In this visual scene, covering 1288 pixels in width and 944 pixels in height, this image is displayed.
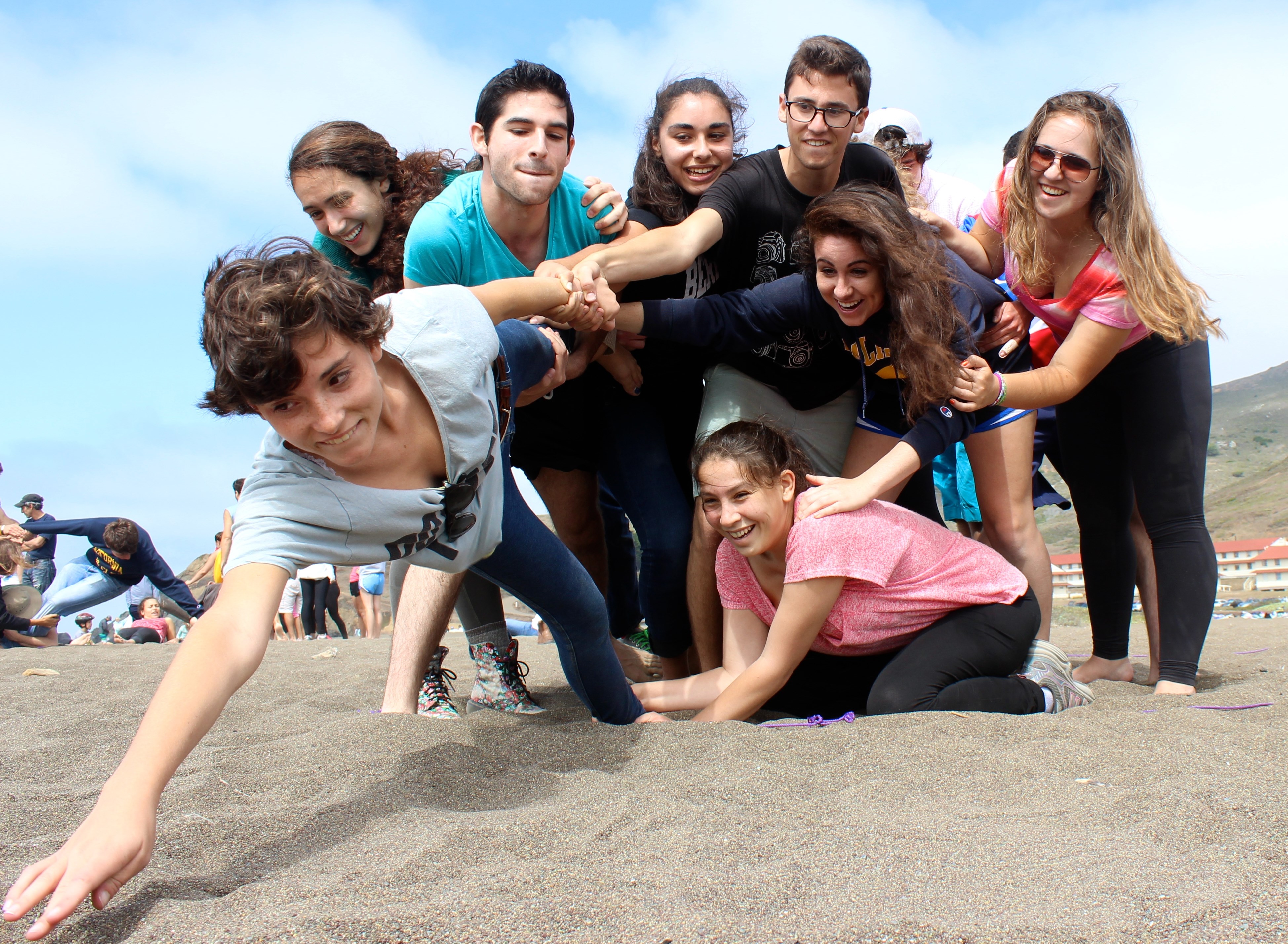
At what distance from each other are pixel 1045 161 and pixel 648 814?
2409mm

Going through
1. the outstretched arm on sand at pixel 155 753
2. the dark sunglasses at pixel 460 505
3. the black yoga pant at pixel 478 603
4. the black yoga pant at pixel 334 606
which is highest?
the dark sunglasses at pixel 460 505

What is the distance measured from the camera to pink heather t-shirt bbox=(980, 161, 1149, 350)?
2875 mm

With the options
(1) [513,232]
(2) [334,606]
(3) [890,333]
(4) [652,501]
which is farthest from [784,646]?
(2) [334,606]

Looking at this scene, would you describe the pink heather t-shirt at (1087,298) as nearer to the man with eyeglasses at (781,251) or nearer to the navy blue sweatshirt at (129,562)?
the man with eyeglasses at (781,251)

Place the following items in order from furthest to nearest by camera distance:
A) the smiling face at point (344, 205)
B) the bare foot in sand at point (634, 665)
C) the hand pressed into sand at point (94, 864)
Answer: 1. the bare foot in sand at point (634, 665)
2. the smiling face at point (344, 205)
3. the hand pressed into sand at point (94, 864)

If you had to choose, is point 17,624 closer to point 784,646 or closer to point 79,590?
point 79,590

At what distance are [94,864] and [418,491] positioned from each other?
931 millimetres

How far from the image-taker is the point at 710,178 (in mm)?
3369

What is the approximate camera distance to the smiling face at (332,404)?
71.4 inches

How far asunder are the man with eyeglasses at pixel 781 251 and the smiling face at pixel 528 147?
0.33 metres

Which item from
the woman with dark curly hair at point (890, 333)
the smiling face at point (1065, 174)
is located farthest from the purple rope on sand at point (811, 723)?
the smiling face at point (1065, 174)

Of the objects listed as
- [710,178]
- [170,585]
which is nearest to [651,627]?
[710,178]

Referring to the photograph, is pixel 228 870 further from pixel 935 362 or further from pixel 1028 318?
pixel 1028 318

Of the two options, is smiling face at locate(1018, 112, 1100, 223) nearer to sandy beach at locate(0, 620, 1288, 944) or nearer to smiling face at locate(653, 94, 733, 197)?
smiling face at locate(653, 94, 733, 197)
